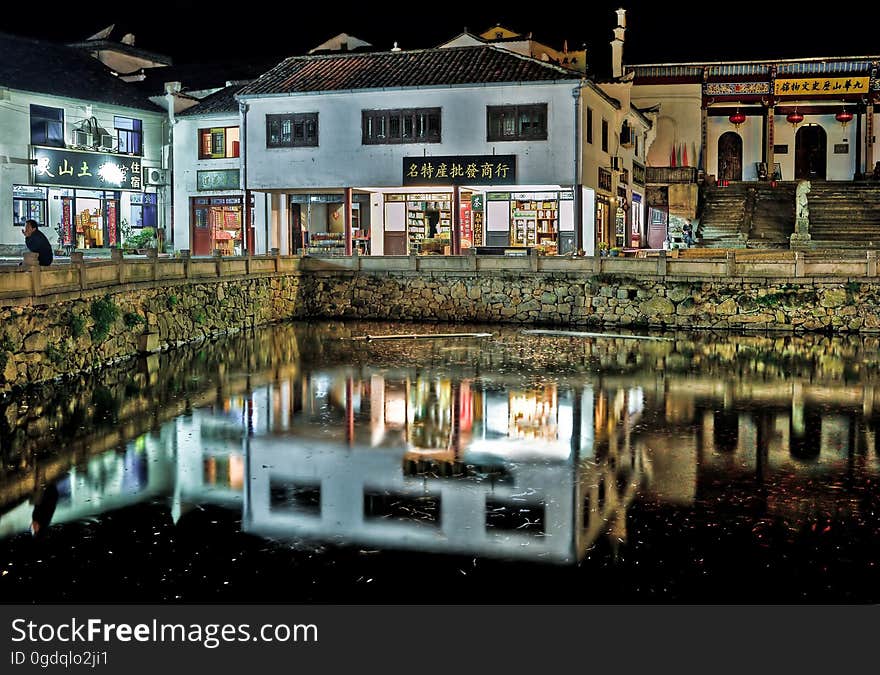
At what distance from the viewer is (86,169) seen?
37.8 metres

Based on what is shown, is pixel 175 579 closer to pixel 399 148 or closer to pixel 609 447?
pixel 609 447

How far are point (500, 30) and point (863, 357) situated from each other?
18.6 m

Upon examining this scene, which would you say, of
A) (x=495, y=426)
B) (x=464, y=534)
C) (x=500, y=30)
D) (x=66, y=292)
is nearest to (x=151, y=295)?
(x=66, y=292)

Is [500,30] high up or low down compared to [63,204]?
up

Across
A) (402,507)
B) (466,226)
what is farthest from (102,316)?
(466,226)

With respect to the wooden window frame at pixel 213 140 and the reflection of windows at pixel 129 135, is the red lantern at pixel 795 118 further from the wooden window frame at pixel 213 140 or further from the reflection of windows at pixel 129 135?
the reflection of windows at pixel 129 135

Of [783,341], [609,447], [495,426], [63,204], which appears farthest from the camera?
[63,204]

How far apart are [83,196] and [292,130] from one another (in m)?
8.30

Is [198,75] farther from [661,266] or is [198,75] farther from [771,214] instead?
[771,214]

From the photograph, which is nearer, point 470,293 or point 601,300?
point 601,300

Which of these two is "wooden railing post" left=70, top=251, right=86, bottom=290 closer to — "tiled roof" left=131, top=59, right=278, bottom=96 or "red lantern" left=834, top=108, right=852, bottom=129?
"tiled roof" left=131, top=59, right=278, bottom=96

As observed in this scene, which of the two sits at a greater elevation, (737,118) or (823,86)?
(823,86)

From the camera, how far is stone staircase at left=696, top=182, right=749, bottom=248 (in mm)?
38188

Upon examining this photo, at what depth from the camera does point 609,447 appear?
16.0 metres
